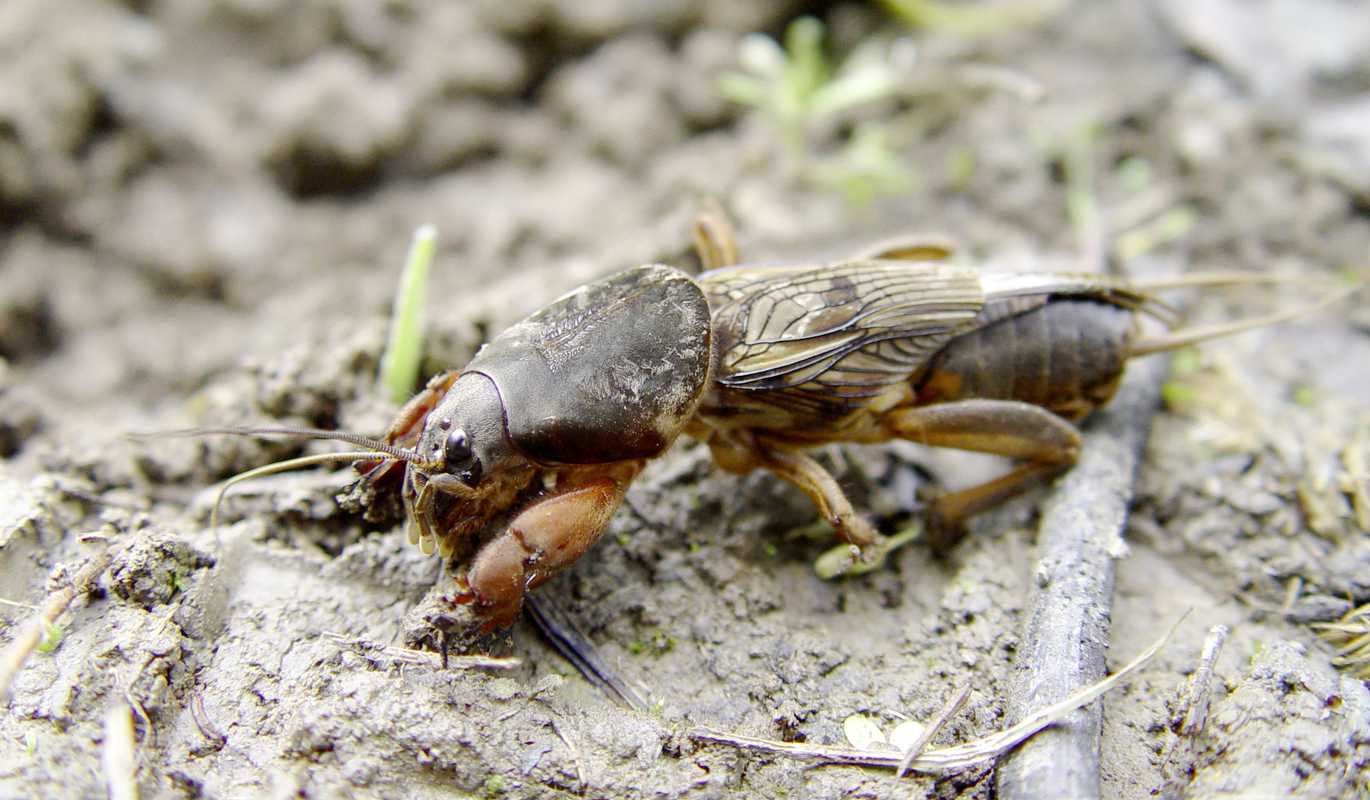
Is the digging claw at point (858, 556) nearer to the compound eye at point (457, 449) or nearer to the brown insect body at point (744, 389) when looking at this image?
the brown insect body at point (744, 389)

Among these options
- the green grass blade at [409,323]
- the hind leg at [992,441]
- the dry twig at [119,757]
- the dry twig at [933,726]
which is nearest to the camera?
the dry twig at [119,757]

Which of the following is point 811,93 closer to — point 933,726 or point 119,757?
point 933,726

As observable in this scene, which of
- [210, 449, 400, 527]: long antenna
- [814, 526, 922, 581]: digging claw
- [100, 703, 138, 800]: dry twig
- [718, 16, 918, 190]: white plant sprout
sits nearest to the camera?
[100, 703, 138, 800]: dry twig

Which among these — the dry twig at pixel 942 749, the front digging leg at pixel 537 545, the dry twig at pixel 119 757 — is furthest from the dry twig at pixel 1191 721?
the dry twig at pixel 119 757

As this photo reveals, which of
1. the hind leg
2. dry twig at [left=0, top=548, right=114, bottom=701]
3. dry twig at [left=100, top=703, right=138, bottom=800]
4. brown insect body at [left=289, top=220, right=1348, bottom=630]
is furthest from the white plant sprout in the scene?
dry twig at [left=100, top=703, right=138, bottom=800]

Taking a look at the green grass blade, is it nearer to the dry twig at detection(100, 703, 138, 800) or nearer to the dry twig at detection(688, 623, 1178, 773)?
the dry twig at detection(100, 703, 138, 800)
